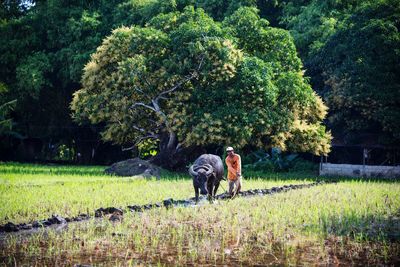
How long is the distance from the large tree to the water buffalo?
865cm

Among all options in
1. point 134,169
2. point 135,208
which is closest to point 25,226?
point 135,208

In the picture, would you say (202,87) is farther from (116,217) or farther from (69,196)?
(116,217)

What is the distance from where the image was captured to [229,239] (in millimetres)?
8344

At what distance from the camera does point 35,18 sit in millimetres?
35188

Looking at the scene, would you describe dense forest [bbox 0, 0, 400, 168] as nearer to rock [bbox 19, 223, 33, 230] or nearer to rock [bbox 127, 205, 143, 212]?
rock [bbox 127, 205, 143, 212]

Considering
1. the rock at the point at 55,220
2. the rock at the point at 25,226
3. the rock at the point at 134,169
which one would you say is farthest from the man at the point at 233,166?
the rock at the point at 134,169

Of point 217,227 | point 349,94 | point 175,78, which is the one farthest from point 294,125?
point 217,227

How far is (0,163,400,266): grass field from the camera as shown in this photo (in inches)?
279

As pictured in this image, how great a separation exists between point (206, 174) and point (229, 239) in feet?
15.8

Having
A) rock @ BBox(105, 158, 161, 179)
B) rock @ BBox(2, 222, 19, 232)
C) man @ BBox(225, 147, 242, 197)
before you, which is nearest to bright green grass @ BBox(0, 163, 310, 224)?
rock @ BBox(2, 222, 19, 232)

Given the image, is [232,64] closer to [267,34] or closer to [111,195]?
[267,34]

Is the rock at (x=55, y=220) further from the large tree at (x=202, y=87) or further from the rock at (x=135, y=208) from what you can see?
the large tree at (x=202, y=87)

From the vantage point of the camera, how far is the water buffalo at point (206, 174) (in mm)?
13102

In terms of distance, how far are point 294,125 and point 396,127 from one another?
542 cm
